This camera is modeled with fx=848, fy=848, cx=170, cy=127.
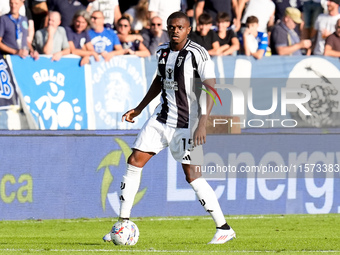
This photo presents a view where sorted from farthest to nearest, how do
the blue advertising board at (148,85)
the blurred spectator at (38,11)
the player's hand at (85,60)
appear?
the blurred spectator at (38,11) → the player's hand at (85,60) → the blue advertising board at (148,85)

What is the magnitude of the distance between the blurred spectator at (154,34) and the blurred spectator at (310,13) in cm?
297

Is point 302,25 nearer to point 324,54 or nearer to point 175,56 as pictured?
point 324,54

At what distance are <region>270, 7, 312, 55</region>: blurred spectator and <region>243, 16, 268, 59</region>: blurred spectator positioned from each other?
0.40m

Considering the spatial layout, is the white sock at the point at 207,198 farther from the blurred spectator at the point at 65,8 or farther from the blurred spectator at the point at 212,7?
the blurred spectator at the point at 212,7

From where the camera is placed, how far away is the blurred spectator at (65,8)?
13.4 m

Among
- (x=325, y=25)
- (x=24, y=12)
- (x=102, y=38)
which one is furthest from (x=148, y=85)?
(x=325, y=25)

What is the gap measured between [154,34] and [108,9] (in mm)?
889

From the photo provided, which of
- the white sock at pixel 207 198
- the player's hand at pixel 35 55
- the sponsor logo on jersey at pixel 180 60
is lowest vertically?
the white sock at pixel 207 198

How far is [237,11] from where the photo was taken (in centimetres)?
1501

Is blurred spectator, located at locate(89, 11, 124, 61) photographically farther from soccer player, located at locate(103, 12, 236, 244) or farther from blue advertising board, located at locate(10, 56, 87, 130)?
soccer player, located at locate(103, 12, 236, 244)

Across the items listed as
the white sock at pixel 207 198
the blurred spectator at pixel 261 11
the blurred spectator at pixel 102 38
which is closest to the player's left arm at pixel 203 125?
the white sock at pixel 207 198

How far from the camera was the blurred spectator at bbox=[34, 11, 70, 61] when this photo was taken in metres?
12.8

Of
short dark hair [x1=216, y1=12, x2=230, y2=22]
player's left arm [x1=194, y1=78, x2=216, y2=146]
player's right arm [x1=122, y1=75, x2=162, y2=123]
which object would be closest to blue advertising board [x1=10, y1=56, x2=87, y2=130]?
short dark hair [x1=216, y1=12, x2=230, y2=22]

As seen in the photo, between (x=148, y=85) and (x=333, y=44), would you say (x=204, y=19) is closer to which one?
(x=148, y=85)
